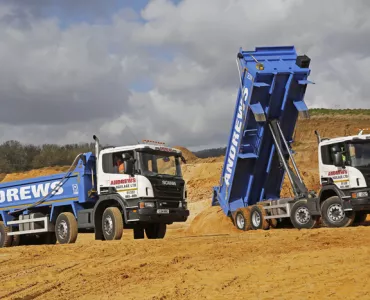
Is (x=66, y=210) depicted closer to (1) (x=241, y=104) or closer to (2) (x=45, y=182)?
(2) (x=45, y=182)

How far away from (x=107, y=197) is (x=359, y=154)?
6.71 meters

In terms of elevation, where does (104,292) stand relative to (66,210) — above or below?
below

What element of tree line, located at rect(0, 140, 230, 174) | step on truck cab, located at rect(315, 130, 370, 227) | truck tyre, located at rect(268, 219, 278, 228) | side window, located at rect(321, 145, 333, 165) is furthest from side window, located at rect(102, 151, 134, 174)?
tree line, located at rect(0, 140, 230, 174)

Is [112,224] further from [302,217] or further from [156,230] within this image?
[302,217]

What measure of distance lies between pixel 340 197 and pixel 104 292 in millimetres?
8465

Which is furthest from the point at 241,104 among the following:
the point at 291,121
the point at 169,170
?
the point at 169,170

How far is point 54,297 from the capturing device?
8312 millimetres

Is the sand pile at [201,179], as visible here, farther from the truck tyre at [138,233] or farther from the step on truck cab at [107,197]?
the step on truck cab at [107,197]

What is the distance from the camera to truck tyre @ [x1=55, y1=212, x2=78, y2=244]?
54.0ft

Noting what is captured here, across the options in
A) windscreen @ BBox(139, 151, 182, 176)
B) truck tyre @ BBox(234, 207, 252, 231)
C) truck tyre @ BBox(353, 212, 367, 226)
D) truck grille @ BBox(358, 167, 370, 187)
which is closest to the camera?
truck grille @ BBox(358, 167, 370, 187)

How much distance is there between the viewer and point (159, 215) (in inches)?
607

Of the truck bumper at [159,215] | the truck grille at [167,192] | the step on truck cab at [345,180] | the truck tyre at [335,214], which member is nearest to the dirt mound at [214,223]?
the truck bumper at [159,215]

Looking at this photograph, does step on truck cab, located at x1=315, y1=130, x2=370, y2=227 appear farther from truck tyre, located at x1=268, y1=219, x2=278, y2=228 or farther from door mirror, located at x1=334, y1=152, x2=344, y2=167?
truck tyre, located at x1=268, y1=219, x2=278, y2=228

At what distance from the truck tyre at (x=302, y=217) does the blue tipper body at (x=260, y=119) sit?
2.25m
